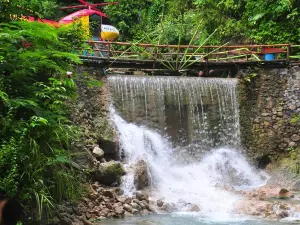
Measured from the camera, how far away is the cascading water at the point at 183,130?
12297 millimetres

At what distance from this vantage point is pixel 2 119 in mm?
5816

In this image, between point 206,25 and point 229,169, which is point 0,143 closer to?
point 229,169

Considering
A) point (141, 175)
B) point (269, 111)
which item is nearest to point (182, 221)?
point (141, 175)

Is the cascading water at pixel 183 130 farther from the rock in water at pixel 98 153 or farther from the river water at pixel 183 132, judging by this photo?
the rock in water at pixel 98 153

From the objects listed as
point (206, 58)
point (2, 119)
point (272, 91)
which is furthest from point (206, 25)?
point (2, 119)

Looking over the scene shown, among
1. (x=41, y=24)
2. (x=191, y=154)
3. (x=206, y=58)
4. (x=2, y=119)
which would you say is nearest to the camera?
(x=2, y=119)

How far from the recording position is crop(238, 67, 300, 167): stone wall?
13.5 meters

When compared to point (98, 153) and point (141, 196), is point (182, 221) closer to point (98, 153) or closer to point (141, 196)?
point (141, 196)

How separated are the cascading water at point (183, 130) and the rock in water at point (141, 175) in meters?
0.48

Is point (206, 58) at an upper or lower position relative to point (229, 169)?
upper

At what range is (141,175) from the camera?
10508 millimetres

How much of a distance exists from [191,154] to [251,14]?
24.9 feet

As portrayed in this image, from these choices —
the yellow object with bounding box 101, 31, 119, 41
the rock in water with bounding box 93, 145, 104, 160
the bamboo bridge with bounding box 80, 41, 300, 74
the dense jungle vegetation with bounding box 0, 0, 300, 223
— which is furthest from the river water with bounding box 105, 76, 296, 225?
the yellow object with bounding box 101, 31, 119, 41

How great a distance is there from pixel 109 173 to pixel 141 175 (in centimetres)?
94
